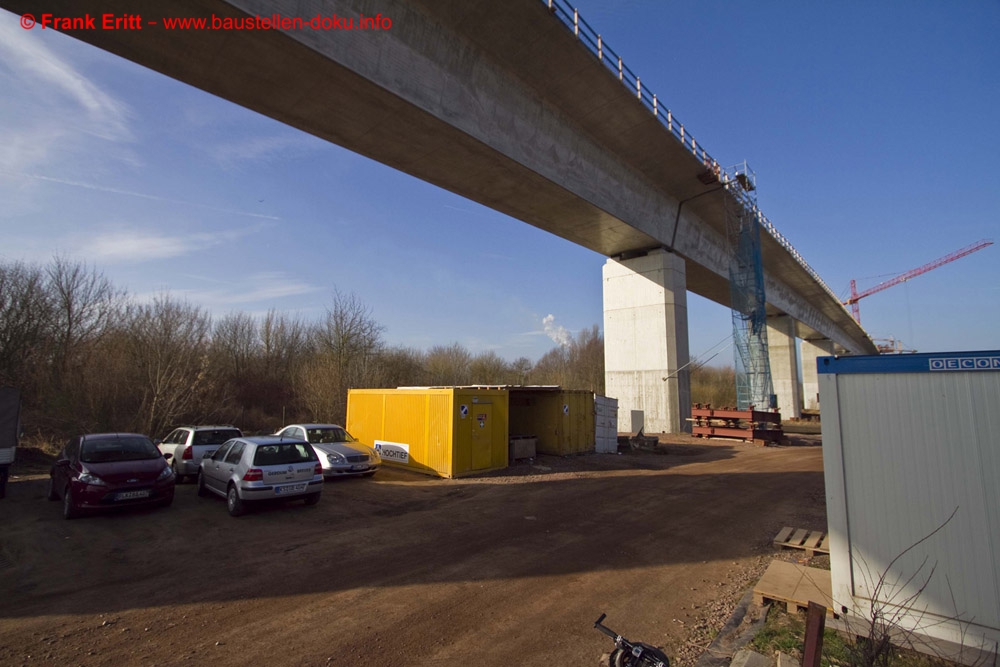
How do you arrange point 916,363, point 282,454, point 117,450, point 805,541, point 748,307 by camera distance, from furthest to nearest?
point 748,307 → point 282,454 → point 117,450 → point 805,541 → point 916,363

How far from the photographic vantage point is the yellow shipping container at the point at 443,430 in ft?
43.7

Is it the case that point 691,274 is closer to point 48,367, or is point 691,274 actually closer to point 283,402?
point 283,402

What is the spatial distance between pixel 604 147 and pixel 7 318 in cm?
2582

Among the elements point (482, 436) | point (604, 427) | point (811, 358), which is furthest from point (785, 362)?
point (482, 436)

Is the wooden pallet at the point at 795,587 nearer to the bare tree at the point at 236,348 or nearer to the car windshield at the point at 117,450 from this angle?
the car windshield at the point at 117,450

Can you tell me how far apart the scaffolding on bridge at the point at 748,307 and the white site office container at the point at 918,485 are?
83.0 feet

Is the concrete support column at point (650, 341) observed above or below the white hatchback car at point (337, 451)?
above

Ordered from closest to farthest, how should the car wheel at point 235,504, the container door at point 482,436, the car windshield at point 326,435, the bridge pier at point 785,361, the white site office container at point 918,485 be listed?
the white site office container at point 918,485 < the car wheel at point 235,504 < the car windshield at point 326,435 < the container door at point 482,436 < the bridge pier at point 785,361

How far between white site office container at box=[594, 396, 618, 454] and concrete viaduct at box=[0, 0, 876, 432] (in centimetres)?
627

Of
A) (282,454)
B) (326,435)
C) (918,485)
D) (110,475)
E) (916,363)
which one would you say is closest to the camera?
(918,485)

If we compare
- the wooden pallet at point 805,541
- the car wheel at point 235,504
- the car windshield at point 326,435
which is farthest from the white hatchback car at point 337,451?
the wooden pallet at point 805,541

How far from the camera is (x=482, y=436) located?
1404 centimetres

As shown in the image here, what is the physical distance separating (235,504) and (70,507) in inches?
107

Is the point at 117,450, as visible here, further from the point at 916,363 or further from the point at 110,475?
the point at 916,363
